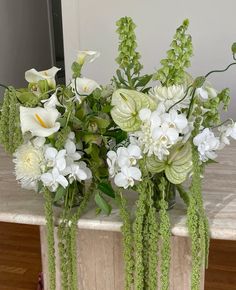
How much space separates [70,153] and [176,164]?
0.24 m

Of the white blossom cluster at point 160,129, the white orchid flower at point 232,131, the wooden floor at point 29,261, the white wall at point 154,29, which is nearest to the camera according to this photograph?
the white blossom cluster at point 160,129

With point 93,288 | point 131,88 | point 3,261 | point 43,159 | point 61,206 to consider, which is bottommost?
point 3,261

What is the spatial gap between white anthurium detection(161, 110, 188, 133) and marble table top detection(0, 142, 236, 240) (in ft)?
0.85

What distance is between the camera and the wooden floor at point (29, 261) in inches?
91.7

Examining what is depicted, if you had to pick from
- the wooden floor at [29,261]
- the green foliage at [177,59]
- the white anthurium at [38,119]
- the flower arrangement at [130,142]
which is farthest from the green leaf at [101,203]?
the wooden floor at [29,261]

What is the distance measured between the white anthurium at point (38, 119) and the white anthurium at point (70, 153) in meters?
0.05

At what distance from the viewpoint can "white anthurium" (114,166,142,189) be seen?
974 mm

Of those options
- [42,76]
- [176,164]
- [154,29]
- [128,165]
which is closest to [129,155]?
[128,165]

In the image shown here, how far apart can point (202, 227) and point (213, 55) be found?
6.94 feet

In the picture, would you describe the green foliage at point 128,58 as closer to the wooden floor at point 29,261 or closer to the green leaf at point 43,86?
the green leaf at point 43,86

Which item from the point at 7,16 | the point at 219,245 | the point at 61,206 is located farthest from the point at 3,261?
the point at 7,16

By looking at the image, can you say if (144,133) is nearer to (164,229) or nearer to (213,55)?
(164,229)

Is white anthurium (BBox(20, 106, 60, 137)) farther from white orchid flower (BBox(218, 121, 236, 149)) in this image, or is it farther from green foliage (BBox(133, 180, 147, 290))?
white orchid flower (BBox(218, 121, 236, 149))

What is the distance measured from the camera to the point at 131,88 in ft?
3.59
